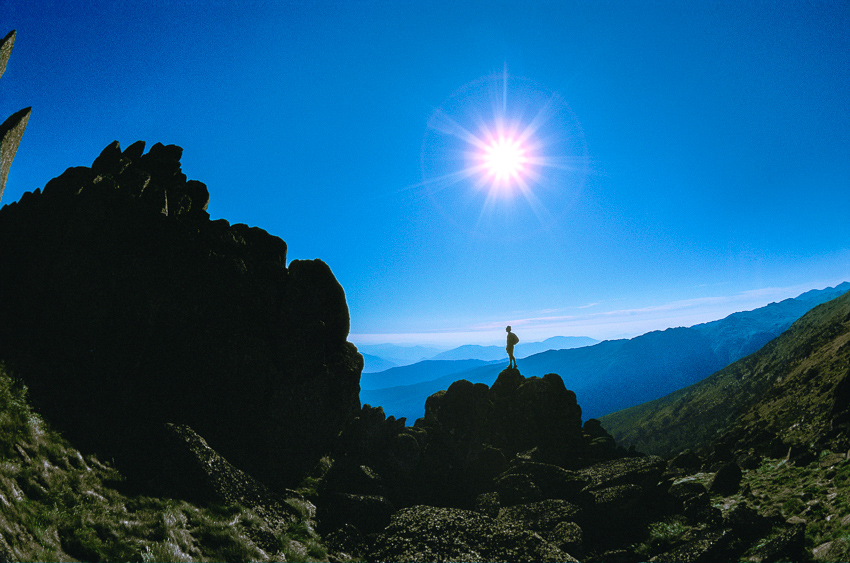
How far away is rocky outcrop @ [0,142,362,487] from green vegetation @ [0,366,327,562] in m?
1.77

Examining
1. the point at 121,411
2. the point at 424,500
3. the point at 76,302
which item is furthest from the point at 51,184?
the point at 424,500

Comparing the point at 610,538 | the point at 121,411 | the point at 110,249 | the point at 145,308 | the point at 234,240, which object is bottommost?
the point at 610,538

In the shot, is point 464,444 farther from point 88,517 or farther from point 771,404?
point 771,404

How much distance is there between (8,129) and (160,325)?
38.8 ft

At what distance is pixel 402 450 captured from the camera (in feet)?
Result: 92.9

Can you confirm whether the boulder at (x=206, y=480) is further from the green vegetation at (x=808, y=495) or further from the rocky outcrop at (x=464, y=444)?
the green vegetation at (x=808, y=495)

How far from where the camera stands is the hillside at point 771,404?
29.6 metres

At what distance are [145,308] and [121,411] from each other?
20.6ft

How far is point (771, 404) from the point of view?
60031 mm

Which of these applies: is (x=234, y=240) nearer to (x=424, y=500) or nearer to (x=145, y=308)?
(x=145, y=308)

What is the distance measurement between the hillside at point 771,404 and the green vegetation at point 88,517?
37749 millimetres

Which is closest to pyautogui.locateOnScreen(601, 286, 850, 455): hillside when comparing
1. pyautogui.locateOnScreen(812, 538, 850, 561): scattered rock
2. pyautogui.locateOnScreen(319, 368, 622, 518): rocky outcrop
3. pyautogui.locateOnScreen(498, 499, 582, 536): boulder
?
pyautogui.locateOnScreen(812, 538, 850, 561): scattered rock

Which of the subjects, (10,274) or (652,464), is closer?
(10,274)

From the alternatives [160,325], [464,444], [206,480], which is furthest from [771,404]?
[160,325]
